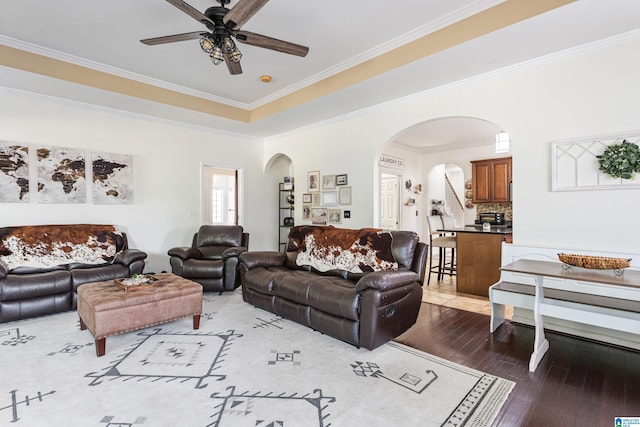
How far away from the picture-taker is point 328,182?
218 inches

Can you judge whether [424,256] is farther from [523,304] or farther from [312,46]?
[312,46]

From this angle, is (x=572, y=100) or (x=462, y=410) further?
(x=572, y=100)

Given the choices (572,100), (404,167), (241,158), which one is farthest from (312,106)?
(404,167)

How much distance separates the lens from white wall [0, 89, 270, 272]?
169 inches

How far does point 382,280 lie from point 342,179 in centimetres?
281

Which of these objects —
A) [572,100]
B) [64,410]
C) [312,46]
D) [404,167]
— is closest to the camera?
[64,410]

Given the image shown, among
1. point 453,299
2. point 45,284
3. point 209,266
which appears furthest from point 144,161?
point 453,299

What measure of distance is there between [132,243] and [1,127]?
7.30ft

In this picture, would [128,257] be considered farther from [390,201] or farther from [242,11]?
[390,201]

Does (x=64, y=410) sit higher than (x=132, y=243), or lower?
lower

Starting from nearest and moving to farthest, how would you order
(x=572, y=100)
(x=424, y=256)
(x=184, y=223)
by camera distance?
→ (x=572, y=100) < (x=424, y=256) < (x=184, y=223)

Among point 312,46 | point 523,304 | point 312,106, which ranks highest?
point 312,46

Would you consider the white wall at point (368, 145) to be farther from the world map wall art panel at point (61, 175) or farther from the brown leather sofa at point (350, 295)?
the brown leather sofa at point (350, 295)

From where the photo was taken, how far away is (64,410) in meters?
1.95
